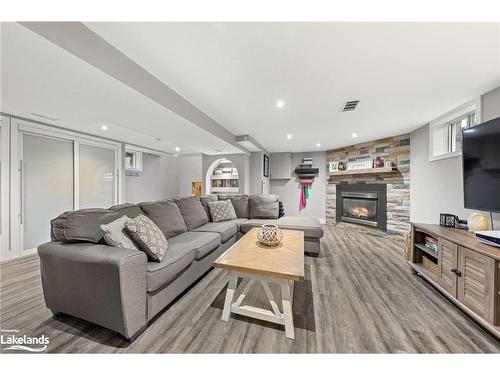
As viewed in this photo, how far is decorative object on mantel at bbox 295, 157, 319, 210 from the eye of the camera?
595cm

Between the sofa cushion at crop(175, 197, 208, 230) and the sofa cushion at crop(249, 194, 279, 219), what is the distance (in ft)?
3.51

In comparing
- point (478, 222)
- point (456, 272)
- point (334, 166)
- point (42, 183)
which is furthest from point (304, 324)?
point (334, 166)

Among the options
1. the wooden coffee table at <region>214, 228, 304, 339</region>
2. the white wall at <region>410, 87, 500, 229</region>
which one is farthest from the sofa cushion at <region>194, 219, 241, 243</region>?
the white wall at <region>410, 87, 500, 229</region>

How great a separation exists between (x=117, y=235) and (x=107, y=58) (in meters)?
1.48

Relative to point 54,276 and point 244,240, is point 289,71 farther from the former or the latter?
point 54,276

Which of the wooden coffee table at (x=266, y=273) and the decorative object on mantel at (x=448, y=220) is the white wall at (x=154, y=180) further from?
the decorative object on mantel at (x=448, y=220)

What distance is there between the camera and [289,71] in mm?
1872

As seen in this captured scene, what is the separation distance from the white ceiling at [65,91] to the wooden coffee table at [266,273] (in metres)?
1.89

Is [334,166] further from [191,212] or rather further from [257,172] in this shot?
[191,212]

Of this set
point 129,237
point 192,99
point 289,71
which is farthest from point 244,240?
point 192,99

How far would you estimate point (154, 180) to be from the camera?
5691 millimetres

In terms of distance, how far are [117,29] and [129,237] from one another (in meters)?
1.64

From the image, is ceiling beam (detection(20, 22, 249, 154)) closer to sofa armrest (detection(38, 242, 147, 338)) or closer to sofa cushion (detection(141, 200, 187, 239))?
A: sofa cushion (detection(141, 200, 187, 239))

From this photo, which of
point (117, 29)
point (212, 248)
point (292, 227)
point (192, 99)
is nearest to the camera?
point (117, 29)
